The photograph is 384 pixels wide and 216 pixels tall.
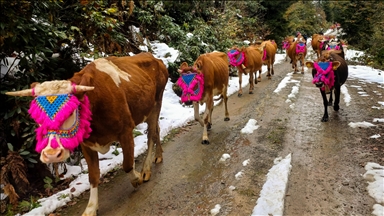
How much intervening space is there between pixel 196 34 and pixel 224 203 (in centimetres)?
1036

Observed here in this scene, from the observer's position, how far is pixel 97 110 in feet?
12.1

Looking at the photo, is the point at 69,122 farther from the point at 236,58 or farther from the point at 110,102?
the point at 236,58

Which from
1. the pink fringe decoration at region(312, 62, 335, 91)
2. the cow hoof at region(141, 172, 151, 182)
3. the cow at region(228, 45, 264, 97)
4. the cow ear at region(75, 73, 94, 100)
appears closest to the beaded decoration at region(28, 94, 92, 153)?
the cow ear at region(75, 73, 94, 100)

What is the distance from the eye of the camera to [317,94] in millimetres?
10875

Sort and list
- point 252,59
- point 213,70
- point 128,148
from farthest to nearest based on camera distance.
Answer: point 252,59 < point 213,70 < point 128,148

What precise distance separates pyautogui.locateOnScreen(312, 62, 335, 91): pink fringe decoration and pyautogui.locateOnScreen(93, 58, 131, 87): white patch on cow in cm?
514

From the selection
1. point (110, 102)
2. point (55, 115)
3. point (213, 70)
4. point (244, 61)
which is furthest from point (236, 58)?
point (55, 115)

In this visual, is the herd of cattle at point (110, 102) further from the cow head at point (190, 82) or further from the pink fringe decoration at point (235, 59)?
the pink fringe decoration at point (235, 59)

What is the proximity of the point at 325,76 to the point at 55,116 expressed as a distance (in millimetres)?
6762

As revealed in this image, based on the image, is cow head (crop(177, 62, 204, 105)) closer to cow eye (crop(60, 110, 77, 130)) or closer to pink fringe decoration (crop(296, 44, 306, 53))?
cow eye (crop(60, 110, 77, 130))

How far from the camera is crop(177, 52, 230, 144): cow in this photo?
6316mm

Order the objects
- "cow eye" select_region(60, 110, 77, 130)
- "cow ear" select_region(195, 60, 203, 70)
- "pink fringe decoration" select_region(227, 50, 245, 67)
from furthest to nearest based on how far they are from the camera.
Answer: "pink fringe decoration" select_region(227, 50, 245, 67) → "cow ear" select_region(195, 60, 203, 70) → "cow eye" select_region(60, 110, 77, 130)

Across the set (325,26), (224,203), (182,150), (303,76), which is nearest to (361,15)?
(303,76)

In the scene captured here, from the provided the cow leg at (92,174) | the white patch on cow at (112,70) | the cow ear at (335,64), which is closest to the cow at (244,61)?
the cow ear at (335,64)
